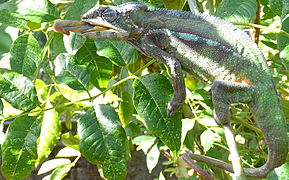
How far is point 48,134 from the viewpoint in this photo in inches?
34.8

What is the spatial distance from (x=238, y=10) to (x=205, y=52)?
165 mm

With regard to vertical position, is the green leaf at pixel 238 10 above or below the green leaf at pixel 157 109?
above

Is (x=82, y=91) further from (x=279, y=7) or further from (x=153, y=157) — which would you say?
(x=153, y=157)

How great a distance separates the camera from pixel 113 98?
1.11m

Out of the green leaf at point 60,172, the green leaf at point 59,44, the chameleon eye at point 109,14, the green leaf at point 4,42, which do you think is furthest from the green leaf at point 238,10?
the green leaf at point 60,172

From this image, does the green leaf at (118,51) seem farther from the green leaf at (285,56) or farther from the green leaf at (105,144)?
the green leaf at (285,56)

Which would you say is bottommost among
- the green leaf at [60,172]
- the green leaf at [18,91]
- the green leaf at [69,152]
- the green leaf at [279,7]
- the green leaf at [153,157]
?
the green leaf at [153,157]

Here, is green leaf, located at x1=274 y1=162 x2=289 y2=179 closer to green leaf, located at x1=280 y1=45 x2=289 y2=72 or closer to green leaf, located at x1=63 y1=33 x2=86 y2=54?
green leaf, located at x1=280 y1=45 x2=289 y2=72

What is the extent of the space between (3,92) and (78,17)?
203 millimetres

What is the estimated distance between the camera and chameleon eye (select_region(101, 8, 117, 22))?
815 mm

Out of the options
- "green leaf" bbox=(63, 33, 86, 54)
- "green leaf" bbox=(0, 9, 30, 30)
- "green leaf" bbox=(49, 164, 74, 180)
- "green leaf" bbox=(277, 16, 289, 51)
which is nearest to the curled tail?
"green leaf" bbox=(277, 16, 289, 51)

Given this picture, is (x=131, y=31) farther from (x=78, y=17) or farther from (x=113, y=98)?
(x=113, y=98)

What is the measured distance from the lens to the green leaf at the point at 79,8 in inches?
36.8

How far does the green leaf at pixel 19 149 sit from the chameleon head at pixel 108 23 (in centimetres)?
20
